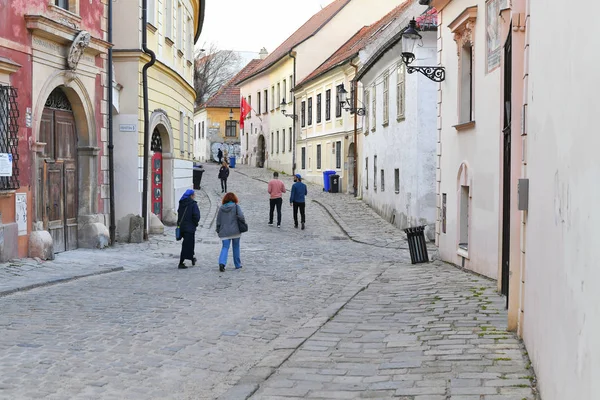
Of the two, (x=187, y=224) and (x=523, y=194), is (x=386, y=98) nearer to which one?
(x=187, y=224)

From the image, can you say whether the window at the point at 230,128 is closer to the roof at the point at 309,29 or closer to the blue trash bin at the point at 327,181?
the roof at the point at 309,29

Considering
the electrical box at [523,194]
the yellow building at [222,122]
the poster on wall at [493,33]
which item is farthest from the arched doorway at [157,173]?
the yellow building at [222,122]

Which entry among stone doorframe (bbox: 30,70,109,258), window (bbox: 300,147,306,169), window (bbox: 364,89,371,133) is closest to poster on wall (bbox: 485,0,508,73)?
stone doorframe (bbox: 30,70,109,258)

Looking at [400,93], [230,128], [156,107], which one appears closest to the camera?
[156,107]

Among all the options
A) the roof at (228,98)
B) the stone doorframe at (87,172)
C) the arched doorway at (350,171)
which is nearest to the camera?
the stone doorframe at (87,172)

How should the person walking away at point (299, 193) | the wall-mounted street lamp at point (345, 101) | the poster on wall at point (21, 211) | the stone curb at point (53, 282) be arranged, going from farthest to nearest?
the wall-mounted street lamp at point (345, 101), the person walking away at point (299, 193), the poster on wall at point (21, 211), the stone curb at point (53, 282)

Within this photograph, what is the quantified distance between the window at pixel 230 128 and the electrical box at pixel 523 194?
67.7 m

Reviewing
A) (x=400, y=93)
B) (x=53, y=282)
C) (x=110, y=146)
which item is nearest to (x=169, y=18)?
(x=110, y=146)

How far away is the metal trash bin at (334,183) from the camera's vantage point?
40062mm

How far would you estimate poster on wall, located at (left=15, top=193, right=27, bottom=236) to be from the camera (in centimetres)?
1503

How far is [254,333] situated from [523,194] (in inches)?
134

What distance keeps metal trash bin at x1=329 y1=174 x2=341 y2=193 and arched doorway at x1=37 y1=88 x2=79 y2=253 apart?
73.9 ft

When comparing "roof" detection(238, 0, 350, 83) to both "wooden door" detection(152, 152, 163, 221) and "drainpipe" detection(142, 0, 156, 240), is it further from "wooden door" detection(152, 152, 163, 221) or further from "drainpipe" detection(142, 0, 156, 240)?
"drainpipe" detection(142, 0, 156, 240)

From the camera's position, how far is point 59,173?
57.7 feet
